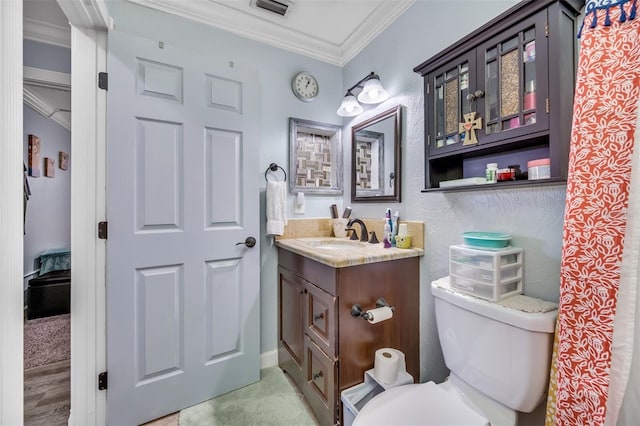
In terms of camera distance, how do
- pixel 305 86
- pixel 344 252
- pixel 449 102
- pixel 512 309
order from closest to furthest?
1. pixel 512 309
2. pixel 449 102
3. pixel 344 252
4. pixel 305 86

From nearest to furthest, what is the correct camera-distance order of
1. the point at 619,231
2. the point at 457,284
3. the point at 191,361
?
the point at 619,231, the point at 457,284, the point at 191,361

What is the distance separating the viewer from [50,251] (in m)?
3.21

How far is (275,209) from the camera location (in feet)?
5.77

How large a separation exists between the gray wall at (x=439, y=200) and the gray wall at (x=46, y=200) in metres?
3.99

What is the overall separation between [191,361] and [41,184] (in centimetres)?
351

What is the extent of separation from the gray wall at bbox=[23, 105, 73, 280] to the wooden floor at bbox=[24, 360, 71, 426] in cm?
191

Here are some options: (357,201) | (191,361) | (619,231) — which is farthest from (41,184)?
(619,231)

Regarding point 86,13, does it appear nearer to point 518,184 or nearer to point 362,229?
point 362,229

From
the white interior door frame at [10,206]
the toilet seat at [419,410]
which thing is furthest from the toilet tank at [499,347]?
the white interior door frame at [10,206]

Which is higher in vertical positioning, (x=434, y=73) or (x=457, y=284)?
(x=434, y=73)

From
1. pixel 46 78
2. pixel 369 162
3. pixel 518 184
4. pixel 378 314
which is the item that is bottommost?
pixel 378 314

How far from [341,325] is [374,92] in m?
1.41

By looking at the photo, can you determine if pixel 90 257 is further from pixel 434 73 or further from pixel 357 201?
pixel 434 73

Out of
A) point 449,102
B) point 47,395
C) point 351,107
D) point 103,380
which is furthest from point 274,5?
point 47,395
